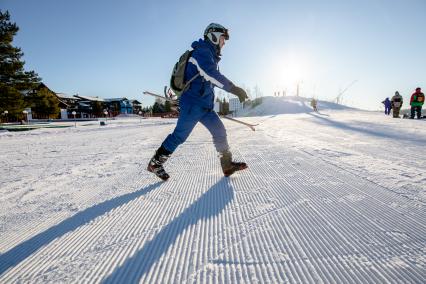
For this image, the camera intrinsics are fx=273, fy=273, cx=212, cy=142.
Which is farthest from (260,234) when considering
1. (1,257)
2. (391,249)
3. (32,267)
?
(1,257)

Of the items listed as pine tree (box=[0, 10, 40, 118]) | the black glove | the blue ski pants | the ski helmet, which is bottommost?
the blue ski pants

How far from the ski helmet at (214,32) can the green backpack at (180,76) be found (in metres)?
0.27

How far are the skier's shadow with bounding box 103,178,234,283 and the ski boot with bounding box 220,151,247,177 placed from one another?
41 cm

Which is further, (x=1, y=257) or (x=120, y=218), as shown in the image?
(x=120, y=218)

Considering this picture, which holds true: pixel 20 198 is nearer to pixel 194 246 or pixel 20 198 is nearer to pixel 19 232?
pixel 19 232

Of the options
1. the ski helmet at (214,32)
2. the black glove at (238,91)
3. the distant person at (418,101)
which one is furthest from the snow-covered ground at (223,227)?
the distant person at (418,101)

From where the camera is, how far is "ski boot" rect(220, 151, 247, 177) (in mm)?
3115

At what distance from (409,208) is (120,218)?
199 centimetres

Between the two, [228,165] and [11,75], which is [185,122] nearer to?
[228,165]

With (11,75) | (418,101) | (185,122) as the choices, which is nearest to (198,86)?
(185,122)

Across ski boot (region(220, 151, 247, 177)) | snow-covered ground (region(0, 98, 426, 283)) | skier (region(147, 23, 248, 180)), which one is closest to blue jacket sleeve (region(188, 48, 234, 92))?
skier (region(147, 23, 248, 180))

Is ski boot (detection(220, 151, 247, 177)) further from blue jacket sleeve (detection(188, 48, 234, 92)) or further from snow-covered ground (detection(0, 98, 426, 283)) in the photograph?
blue jacket sleeve (detection(188, 48, 234, 92))

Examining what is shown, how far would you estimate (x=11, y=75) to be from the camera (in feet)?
94.1

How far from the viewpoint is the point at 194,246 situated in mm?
1489
